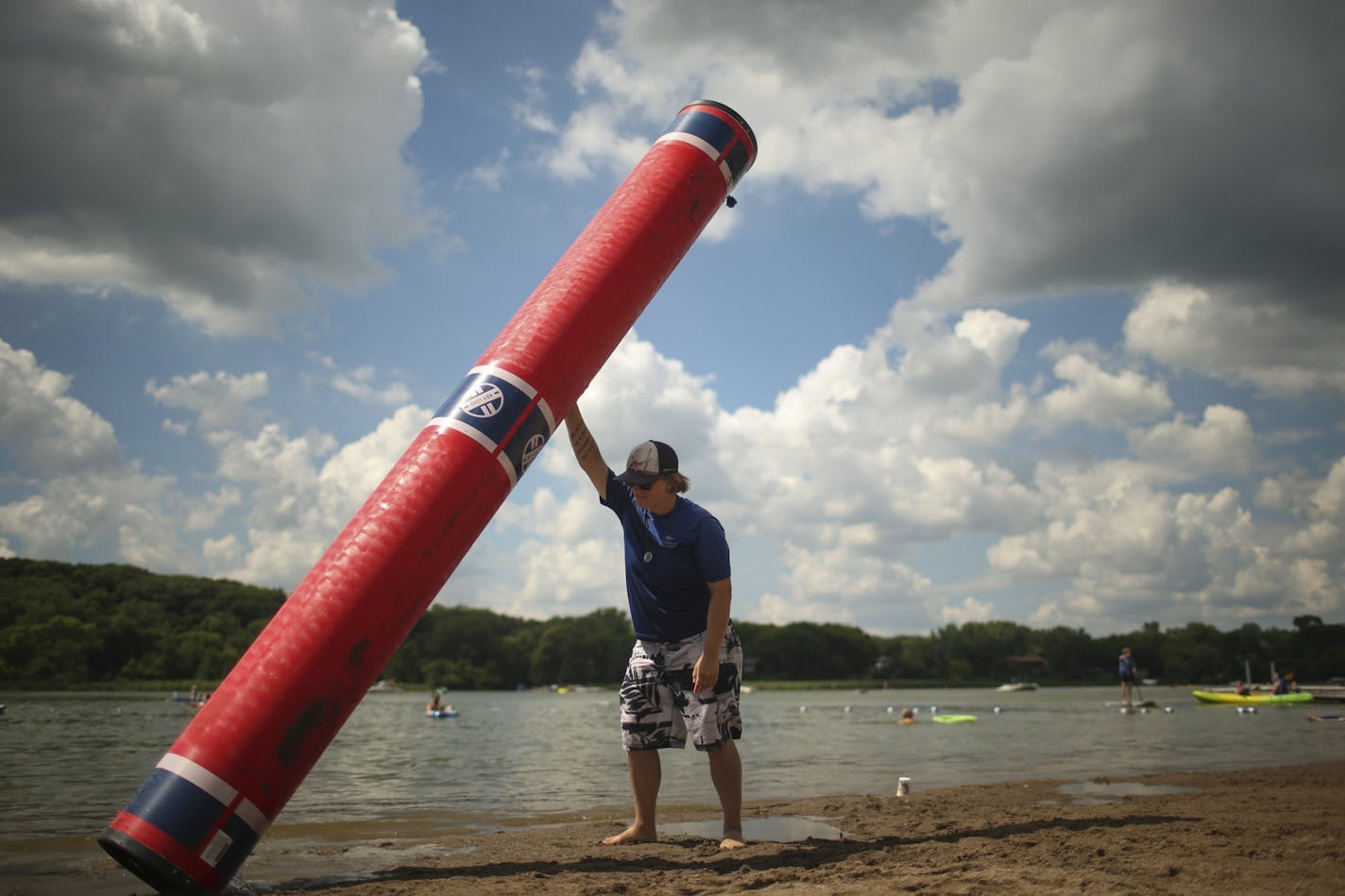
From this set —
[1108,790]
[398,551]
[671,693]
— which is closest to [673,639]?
[671,693]

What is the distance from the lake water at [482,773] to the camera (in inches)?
209

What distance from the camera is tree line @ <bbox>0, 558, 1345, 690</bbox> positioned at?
85625mm

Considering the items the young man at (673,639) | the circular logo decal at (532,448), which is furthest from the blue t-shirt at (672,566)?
the circular logo decal at (532,448)

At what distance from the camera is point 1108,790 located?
311 inches

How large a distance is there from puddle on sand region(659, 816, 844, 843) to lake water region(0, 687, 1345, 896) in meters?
1.07

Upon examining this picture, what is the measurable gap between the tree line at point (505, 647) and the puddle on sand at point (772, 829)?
216ft

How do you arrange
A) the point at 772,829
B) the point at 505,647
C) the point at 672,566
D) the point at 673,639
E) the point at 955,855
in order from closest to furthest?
the point at 955,855, the point at 672,566, the point at 673,639, the point at 772,829, the point at 505,647

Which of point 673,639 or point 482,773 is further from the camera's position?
point 482,773

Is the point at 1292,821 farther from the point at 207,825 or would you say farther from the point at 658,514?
the point at 207,825

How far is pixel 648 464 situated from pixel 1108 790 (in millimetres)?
5630

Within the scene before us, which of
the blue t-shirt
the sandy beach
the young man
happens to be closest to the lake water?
the sandy beach

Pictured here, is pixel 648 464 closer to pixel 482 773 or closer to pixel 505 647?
pixel 482 773

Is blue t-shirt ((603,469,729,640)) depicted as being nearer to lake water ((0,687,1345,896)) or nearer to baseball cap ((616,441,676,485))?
baseball cap ((616,441,676,485))

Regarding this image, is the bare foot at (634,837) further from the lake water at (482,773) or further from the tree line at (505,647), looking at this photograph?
the tree line at (505,647)
